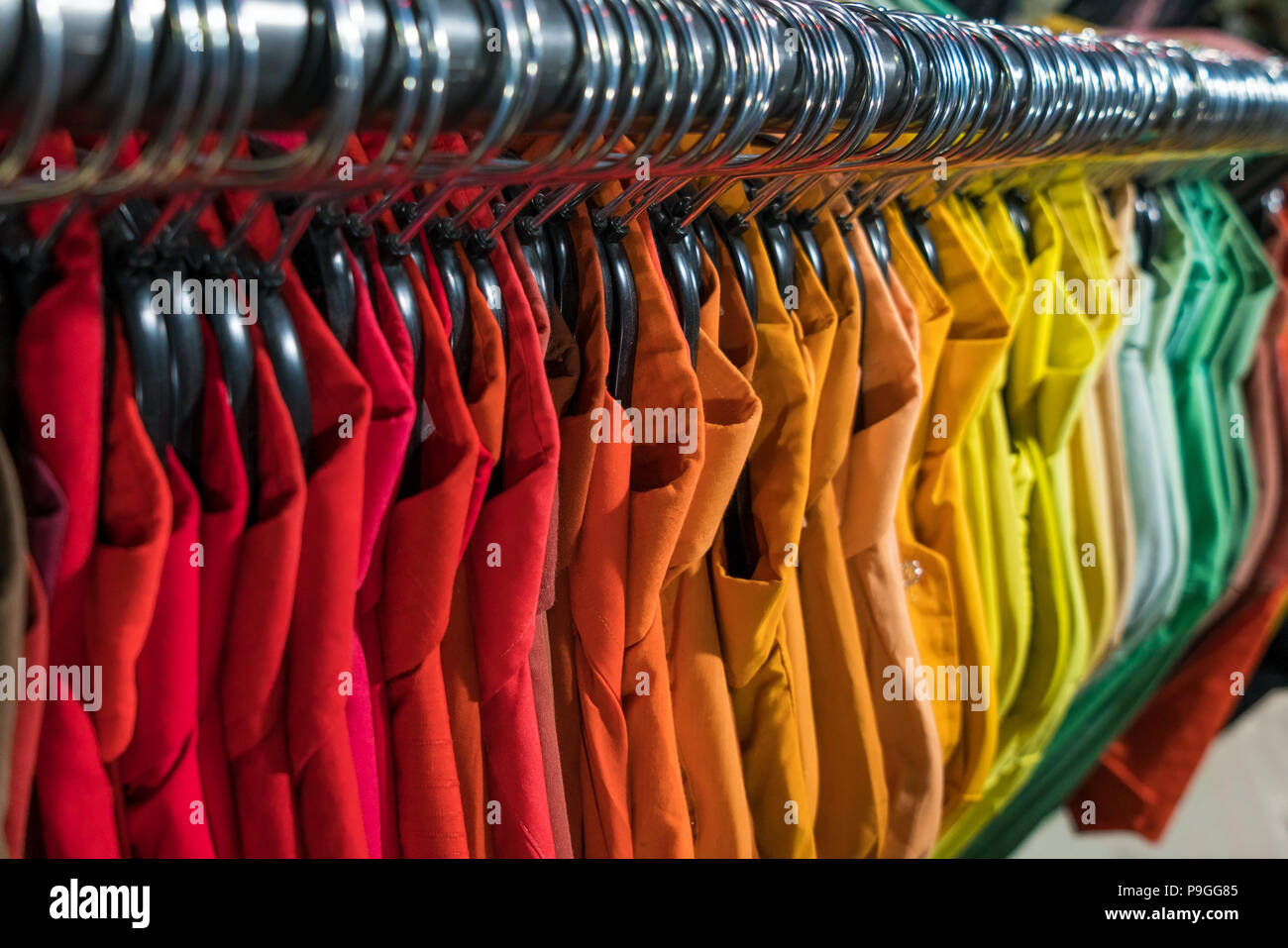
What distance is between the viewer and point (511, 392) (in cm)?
66

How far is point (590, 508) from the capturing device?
717mm

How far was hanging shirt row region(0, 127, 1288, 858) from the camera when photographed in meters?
0.53

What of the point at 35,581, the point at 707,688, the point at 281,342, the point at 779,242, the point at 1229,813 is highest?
the point at 779,242

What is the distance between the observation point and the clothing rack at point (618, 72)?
41 cm

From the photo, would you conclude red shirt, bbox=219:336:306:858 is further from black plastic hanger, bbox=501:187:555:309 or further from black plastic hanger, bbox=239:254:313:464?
black plastic hanger, bbox=501:187:555:309

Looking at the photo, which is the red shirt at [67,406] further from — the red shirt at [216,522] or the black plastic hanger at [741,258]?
the black plastic hanger at [741,258]

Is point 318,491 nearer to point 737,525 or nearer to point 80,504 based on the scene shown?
point 80,504

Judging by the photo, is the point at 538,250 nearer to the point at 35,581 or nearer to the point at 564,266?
the point at 564,266

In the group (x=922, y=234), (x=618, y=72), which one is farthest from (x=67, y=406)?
(x=922, y=234)

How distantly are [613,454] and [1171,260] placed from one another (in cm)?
75

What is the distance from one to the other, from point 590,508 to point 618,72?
0.28 metres

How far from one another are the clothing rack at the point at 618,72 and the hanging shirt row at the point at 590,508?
0.09 m

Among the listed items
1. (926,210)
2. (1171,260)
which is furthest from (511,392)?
(1171,260)

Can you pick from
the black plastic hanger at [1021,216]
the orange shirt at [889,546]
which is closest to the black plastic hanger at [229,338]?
the orange shirt at [889,546]
